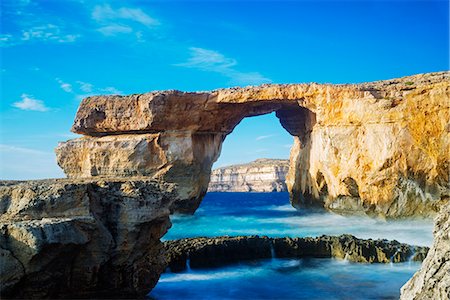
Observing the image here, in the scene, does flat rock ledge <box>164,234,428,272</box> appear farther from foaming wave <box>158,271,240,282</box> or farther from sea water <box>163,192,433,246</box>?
sea water <box>163,192,433,246</box>

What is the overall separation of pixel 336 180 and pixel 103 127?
18205mm

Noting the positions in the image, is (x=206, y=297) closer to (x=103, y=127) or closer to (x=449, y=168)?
(x=449, y=168)

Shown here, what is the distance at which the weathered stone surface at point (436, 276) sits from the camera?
Result: 4297 millimetres

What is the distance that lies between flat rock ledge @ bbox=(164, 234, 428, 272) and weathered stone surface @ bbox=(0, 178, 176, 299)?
7.07m

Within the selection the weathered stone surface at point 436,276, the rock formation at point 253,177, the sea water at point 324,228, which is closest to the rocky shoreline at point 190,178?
the weathered stone surface at point 436,276

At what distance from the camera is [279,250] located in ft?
64.3

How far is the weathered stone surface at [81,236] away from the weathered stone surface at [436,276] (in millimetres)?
5765

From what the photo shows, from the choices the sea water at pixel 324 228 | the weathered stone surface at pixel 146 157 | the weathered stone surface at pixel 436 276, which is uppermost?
the weathered stone surface at pixel 146 157

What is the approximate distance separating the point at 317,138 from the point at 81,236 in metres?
27.6

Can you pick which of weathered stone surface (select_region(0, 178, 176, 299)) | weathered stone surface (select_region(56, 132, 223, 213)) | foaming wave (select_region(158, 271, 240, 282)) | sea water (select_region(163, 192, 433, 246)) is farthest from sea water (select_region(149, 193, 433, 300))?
weathered stone surface (select_region(56, 132, 223, 213))

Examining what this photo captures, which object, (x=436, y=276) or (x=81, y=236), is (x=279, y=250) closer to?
(x=81, y=236)

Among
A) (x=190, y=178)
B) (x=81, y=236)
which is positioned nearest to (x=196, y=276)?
(x=81, y=236)

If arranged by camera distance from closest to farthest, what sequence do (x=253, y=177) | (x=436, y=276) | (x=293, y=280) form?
(x=436, y=276) < (x=293, y=280) < (x=253, y=177)

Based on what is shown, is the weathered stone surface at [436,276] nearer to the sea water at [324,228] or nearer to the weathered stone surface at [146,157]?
the sea water at [324,228]
